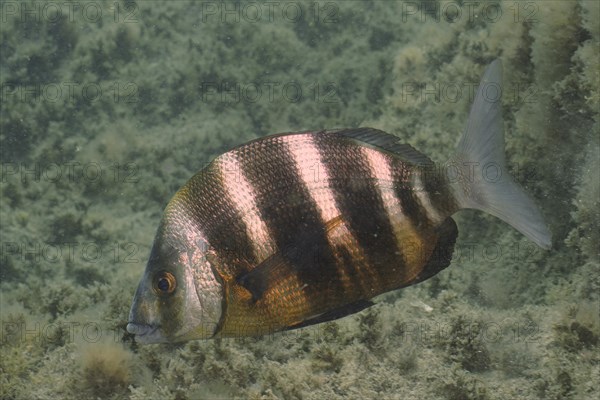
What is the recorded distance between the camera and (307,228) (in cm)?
202

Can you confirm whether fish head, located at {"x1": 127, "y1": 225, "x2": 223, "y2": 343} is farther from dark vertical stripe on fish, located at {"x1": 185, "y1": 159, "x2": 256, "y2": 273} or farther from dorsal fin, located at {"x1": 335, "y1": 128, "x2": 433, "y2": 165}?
dorsal fin, located at {"x1": 335, "y1": 128, "x2": 433, "y2": 165}

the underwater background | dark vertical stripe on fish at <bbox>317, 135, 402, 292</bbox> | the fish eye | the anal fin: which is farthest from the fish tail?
the underwater background

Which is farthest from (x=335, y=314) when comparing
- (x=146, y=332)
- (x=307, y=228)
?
(x=146, y=332)

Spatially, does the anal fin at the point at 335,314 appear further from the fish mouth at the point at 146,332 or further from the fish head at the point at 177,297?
the fish mouth at the point at 146,332

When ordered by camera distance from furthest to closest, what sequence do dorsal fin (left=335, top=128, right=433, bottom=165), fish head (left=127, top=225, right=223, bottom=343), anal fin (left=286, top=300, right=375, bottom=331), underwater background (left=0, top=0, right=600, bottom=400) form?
underwater background (left=0, top=0, right=600, bottom=400), dorsal fin (left=335, top=128, right=433, bottom=165), anal fin (left=286, top=300, right=375, bottom=331), fish head (left=127, top=225, right=223, bottom=343)

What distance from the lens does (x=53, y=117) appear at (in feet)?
28.1

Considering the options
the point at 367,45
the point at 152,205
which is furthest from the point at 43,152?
the point at 367,45

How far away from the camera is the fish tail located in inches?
81.3

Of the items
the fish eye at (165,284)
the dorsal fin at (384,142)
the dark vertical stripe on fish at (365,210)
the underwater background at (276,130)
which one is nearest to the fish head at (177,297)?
the fish eye at (165,284)

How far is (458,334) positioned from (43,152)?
721 cm

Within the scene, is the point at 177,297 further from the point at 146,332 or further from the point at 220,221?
the point at 220,221

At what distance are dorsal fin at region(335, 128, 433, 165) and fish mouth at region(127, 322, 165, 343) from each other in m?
1.09

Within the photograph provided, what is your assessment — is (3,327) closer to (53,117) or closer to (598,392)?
(598,392)

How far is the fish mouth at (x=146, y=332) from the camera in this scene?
199cm
